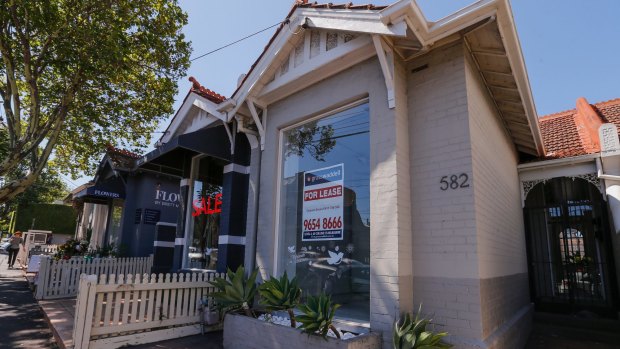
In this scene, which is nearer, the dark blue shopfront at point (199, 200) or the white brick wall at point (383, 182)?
the white brick wall at point (383, 182)

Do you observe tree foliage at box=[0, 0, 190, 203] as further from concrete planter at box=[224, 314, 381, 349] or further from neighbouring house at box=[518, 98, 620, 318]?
neighbouring house at box=[518, 98, 620, 318]

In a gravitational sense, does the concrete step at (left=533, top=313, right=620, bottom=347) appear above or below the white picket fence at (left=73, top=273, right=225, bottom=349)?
below

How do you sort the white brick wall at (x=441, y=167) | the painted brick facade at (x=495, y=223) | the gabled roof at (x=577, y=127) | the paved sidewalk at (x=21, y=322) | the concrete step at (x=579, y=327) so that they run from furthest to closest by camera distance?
1. the gabled roof at (x=577, y=127)
2. the concrete step at (x=579, y=327)
3. the paved sidewalk at (x=21, y=322)
4. the painted brick facade at (x=495, y=223)
5. the white brick wall at (x=441, y=167)

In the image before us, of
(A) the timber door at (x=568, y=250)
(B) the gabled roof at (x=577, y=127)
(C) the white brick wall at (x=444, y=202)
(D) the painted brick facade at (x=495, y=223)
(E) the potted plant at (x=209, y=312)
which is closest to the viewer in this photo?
(C) the white brick wall at (x=444, y=202)

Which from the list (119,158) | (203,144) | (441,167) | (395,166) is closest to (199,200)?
(203,144)

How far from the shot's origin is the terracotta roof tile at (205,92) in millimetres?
7781

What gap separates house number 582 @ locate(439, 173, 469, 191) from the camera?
14.3 feet

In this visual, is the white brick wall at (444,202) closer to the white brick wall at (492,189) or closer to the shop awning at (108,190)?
the white brick wall at (492,189)

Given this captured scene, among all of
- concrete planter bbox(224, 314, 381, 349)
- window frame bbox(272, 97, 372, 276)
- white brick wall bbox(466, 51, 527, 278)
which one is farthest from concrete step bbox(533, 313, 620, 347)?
window frame bbox(272, 97, 372, 276)

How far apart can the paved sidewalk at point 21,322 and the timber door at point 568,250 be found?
409 inches

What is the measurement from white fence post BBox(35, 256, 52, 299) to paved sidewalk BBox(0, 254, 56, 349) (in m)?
0.24

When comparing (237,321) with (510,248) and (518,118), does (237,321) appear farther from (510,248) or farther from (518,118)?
(518,118)

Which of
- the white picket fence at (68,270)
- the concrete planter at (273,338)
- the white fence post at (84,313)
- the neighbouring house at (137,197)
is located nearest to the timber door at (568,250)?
the concrete planter at (273,338)

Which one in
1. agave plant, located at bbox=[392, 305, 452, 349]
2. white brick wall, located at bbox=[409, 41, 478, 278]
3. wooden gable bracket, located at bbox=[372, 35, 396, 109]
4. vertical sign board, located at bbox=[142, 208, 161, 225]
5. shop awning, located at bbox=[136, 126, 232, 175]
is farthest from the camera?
vertical sign board, located at bbox=[142, 208, 161, 225]
